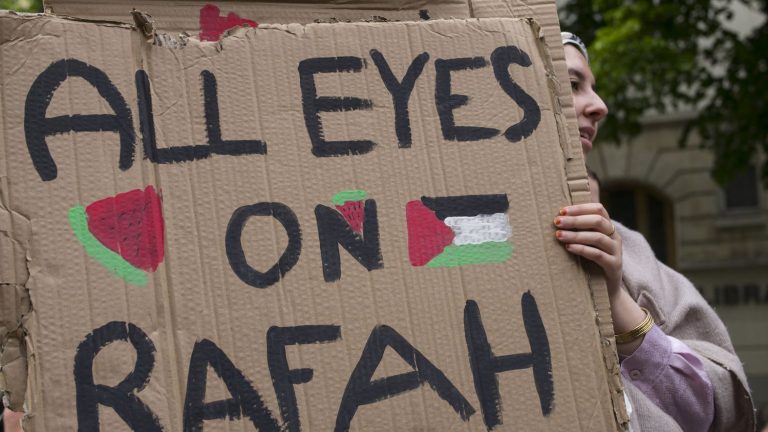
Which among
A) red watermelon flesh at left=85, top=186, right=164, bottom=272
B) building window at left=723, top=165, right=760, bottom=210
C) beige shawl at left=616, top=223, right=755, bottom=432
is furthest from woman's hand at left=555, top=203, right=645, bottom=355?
building window at left=723, top=165, right=760, bottom=210

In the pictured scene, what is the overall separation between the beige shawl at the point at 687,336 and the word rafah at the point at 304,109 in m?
0.63

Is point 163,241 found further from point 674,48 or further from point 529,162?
point 674,48

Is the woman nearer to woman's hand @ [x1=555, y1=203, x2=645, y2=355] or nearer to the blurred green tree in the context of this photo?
woman's hand @ [x1=555, y1=203, x2=645, y2=355]

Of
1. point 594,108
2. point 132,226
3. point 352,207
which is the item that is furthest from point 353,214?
point 594,108

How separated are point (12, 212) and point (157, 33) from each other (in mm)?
334

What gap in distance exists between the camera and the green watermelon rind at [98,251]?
130 centimetres

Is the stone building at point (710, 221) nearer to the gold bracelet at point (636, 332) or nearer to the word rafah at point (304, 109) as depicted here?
the gold bracelet at point (636, 332)

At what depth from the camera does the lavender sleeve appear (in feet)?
5.82

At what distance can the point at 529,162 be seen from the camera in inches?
57.6

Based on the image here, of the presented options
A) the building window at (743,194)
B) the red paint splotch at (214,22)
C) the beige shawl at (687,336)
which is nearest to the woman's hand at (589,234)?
the beige shawl at (687,336)

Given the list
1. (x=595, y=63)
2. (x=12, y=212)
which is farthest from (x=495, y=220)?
(x=595, y=63)

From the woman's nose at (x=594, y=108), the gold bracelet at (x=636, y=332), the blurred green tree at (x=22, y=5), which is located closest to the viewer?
the gold bracelet at (x=636, y=332)

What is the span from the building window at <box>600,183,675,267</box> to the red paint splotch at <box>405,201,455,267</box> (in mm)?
11947

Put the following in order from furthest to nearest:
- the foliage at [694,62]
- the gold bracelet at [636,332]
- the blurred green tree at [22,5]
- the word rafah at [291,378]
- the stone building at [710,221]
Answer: the stone building at [710,221]
the blurred green tree at [22,5]
the foliage at [694,62]
the gold bracelet at [636,332]
the word rafah at [291,378]
